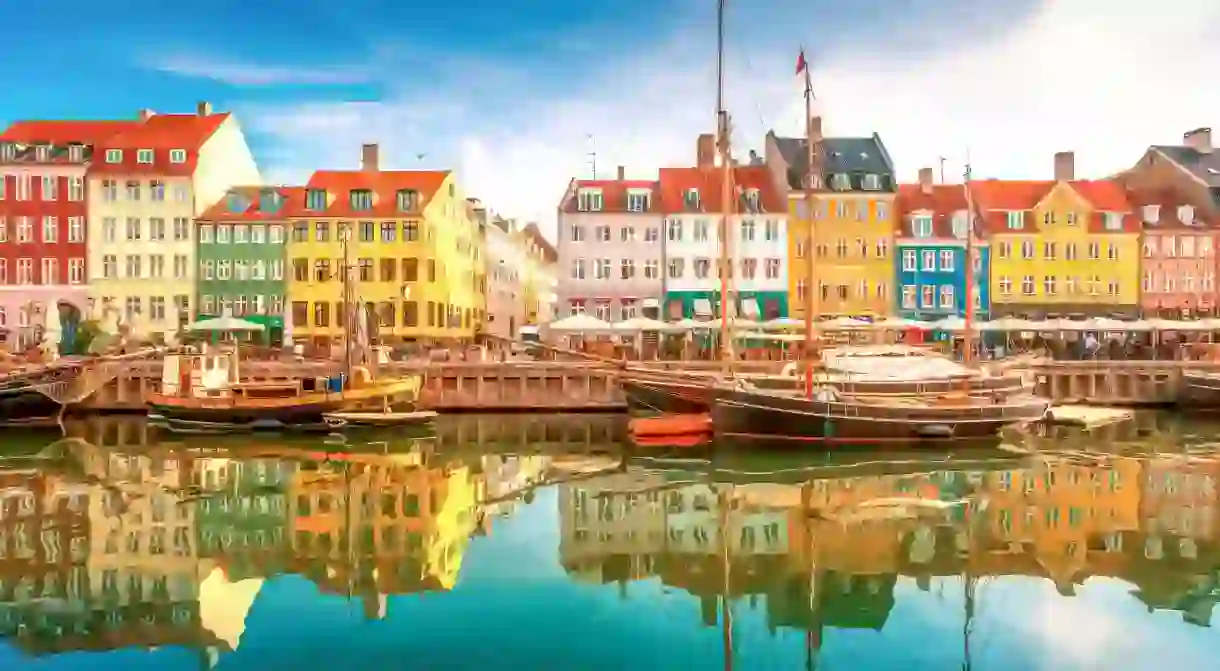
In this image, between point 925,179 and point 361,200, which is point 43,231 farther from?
point 925,179

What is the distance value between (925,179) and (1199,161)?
1320 centimetres

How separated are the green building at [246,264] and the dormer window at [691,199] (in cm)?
1703

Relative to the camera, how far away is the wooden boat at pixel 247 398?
1006 inches

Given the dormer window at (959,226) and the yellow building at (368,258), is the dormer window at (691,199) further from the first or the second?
the dormer window at (959,226)

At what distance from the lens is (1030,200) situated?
145 feet

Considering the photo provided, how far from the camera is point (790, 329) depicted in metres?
37.3

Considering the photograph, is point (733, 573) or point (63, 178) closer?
point (733, 573)

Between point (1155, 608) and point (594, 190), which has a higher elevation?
point (594, 190)

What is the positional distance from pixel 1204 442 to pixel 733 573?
17.5 meters

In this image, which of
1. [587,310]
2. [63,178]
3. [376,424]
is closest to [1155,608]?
[376,424]

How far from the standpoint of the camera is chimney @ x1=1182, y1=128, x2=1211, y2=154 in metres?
46.6

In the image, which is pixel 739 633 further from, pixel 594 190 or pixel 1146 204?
pixel 1146 204

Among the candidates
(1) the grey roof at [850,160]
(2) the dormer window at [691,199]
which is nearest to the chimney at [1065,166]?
(1) the grey roof at [850,160]

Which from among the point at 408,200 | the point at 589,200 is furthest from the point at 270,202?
the point at 589,200
